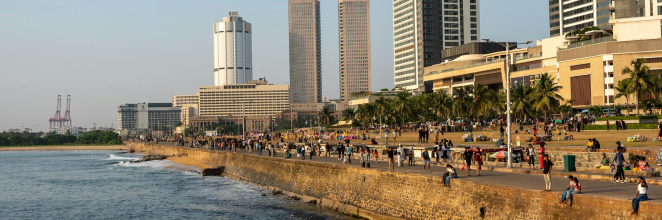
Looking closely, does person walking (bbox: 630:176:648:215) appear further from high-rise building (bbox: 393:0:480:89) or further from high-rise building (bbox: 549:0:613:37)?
high-rise building (bbox: 393:0:480:89)

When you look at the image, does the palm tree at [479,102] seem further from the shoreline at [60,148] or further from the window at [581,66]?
the shoreline at [60,148]

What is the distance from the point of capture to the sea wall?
57.4 feet

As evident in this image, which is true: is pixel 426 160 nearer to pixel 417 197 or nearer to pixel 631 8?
pixel 417 197

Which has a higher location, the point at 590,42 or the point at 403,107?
the point at 590,42

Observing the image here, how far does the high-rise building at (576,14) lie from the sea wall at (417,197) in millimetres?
96414

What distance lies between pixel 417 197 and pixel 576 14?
118 metres

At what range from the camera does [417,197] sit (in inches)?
1009

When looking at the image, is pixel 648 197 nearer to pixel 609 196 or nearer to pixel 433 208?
pixel 609 196

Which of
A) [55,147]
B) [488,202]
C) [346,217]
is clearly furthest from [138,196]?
[55,147]

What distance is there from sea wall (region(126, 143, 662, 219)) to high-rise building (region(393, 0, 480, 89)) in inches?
5080

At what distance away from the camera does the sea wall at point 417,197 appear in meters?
17.5

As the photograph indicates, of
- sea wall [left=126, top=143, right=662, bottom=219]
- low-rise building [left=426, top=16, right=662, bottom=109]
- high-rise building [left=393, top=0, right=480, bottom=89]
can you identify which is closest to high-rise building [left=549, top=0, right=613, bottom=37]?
low-rise building [left=426, top=16, right=662, bottom=109]

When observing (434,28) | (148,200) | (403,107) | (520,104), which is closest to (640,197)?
(148,200)

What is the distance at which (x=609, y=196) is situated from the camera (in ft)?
57.8
